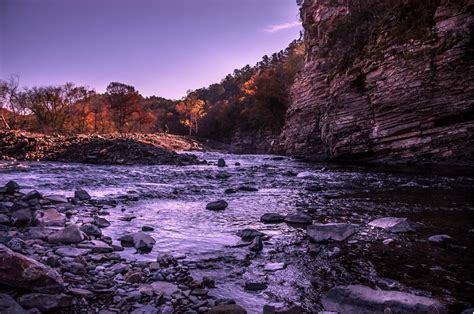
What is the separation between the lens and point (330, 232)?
249 inches

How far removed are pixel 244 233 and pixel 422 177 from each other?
11849 mm

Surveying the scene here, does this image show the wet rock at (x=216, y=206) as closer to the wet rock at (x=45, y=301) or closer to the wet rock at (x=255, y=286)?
the wet rock at (x=255, y=286)

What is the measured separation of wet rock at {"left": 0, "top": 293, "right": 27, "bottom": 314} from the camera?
3050 mm

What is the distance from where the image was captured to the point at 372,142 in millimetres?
23062

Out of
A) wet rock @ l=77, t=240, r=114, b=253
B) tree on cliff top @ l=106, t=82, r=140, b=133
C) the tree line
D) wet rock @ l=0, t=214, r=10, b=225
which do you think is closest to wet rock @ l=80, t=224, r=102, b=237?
wet rock @ l=77, t=240, r=114, b=253

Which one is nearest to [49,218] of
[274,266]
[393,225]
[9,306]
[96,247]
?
[96,247]

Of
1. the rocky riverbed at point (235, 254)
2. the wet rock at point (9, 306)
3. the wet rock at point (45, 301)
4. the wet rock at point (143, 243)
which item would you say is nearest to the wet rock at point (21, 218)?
the rocky riverbed at point (235, 254)

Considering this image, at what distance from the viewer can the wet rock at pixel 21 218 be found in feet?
21.4

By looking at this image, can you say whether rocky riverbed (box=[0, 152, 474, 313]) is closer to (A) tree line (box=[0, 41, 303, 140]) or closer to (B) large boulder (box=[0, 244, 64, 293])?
(B) large boulder (box=[0, 244, 64, 293])

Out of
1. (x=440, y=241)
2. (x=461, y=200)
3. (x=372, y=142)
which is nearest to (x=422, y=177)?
(x=461, y=200)

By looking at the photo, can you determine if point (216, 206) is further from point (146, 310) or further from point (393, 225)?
point (146, 310)

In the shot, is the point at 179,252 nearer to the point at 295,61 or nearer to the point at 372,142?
the point at 372,142

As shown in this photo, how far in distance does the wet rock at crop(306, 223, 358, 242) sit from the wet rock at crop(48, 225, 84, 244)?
4.24 metres

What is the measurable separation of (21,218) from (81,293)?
148 inches
